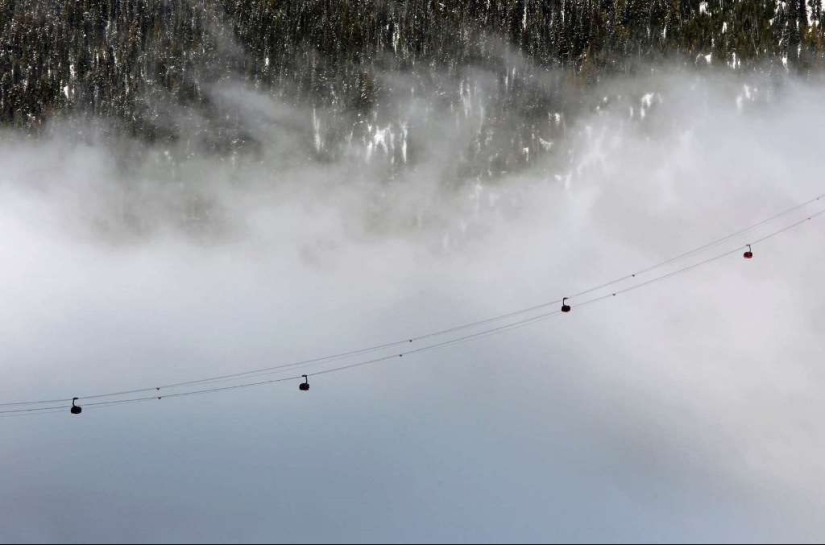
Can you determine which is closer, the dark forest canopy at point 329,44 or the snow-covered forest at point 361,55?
the dark forest canopy at point 329,44

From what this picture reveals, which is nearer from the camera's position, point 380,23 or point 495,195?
point 380,23

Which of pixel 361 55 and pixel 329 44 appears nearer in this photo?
pixel 329 44

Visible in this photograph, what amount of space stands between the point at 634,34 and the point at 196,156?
309 feet

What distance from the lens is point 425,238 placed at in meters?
195

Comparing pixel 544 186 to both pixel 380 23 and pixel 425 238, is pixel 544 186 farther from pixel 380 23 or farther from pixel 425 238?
pixel 380 23

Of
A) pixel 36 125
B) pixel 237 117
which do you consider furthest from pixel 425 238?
pixel 36 125

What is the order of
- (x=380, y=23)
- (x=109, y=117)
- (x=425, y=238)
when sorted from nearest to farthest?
(x=380, y=23)
(x=109, y=117)
(x=425, y=238)

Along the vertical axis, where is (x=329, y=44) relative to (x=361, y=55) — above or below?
below

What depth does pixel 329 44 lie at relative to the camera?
16488 cm

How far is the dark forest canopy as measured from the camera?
133m

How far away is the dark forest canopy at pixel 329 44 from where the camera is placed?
133000 mm

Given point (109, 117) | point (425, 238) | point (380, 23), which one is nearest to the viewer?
point (380, 23)

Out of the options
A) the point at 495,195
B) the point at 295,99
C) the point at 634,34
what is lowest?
the point at 634,34

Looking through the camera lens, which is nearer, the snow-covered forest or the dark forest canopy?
the dark forest canopy
